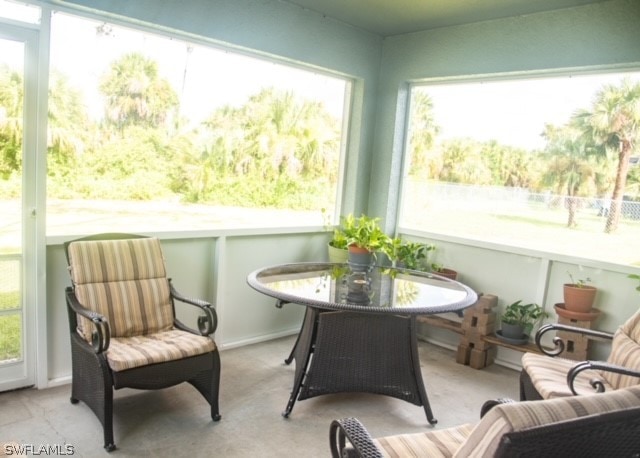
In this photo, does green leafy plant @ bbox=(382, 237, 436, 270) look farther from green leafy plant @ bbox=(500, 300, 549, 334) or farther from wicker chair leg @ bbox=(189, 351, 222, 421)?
wicker chair leg @ bbox=(189, 351, 222, 421)

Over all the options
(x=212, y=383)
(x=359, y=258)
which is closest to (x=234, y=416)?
(x=212, y=383)

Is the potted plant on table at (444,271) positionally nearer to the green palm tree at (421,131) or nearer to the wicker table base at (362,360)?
the green palm tree at (421,131)

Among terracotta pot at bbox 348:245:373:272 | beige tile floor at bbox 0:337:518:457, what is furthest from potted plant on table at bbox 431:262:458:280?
terracotta pot at bbox 348:245:373:272

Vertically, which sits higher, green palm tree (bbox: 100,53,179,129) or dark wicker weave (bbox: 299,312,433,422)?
green palm tree (bbox: 100,53,179,129)

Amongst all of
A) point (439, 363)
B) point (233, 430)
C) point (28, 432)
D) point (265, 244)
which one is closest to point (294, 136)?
point (265, 244)

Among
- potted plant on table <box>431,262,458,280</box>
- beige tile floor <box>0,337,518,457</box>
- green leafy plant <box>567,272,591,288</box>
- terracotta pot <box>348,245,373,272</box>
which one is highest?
terracotta pot <box>348,245,373,272</box>

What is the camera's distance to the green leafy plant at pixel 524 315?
3.67 m

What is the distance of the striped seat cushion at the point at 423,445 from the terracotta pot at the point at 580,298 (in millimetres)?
1957

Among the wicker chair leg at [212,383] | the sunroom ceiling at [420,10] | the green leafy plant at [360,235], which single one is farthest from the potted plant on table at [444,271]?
the wicker chair leg at [212,383]

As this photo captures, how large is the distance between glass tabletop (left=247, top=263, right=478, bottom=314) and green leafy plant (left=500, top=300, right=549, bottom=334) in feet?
2.20

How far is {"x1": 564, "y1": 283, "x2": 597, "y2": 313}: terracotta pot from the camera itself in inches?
132

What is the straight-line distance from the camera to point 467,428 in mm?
1910

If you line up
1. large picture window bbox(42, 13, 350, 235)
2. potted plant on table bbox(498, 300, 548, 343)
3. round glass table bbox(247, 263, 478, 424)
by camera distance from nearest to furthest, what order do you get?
1. round glass table bbox(247, 263, 478, 424)
2. large picture window bbox(42, 13, 350, 235)
3. potted plant on table bbox(498, 300, 548, 343)

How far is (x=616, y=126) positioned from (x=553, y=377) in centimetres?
194
